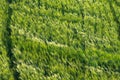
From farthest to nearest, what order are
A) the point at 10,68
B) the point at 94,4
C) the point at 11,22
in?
the point at 94,4, the point at 11,22, the point at 10,68

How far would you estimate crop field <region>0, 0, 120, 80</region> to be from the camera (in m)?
6.11

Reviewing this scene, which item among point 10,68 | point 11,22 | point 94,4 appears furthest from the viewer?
point 94,4

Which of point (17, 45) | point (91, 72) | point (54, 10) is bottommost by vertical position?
point (91, 72)

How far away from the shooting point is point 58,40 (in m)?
6.46

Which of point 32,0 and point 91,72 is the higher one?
point 32,0

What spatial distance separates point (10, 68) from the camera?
6008 mm

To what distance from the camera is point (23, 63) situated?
6.09m

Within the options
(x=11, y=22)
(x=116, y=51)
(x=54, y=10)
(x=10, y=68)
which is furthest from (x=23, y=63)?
(x=116, y=51)

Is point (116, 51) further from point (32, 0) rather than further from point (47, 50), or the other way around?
point (32, 0)

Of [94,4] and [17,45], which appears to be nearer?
[17,45]

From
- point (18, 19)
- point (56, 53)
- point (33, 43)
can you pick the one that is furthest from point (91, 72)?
point (18, 19)

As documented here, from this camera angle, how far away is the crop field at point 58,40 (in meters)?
6.11

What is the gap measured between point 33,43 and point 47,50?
0.27 meters

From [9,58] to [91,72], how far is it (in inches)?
56.5
